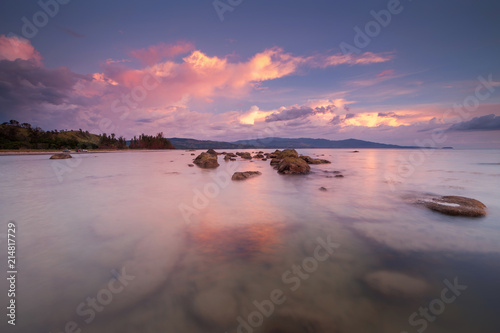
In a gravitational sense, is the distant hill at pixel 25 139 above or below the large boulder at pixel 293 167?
above

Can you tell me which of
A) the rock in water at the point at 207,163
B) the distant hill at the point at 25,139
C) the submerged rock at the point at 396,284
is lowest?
the submerged rock at the point at 396,284

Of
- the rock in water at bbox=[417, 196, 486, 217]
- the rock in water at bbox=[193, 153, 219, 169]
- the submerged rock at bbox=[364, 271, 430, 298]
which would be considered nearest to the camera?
the submerged rock at bbox=[364, 271, 430, 298]

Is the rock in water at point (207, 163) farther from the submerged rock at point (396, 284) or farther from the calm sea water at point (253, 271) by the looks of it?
the submerged rock at point (396, 284)

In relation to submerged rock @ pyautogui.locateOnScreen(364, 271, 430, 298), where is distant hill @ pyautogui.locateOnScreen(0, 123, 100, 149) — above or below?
above

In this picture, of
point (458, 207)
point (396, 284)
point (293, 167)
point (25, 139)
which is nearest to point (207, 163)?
point (293, 167)

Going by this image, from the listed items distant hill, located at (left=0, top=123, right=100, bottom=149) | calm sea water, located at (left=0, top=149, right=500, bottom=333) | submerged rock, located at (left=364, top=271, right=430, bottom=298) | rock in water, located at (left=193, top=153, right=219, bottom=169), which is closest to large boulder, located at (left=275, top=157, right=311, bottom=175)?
rock in water, located at (left=193, top=153, right=219, bottom=169)

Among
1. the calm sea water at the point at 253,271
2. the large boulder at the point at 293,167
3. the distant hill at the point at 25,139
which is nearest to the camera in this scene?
the calm sea water at the point at 253,271

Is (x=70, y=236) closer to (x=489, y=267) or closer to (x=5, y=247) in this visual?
(x=5, y=247)

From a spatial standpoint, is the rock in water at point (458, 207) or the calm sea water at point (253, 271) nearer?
the calm sea water at point (253, 271)

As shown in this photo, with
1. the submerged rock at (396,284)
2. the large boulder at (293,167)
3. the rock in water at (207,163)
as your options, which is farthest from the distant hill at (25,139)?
the submerged rock at (396,284)

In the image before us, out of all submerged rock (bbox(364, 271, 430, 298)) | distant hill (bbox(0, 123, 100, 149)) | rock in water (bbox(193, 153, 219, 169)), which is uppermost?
distant hill (bbox(0, 123, 100, 149))

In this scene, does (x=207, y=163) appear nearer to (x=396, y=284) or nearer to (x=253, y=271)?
(x=253, y=271)

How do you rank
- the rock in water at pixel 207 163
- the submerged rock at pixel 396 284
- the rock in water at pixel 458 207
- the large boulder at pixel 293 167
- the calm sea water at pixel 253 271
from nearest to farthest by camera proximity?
the calm sea water at pixel 253 271, the submerged rock at pixel 396 284, the rock in water at pixel 458 207, the large boulder at pixel 293 167, the rock in water at pixel 207 163

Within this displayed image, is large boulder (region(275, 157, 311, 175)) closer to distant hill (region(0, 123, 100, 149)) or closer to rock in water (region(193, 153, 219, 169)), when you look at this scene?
rock in water (region(193, 153, 219, 169))
